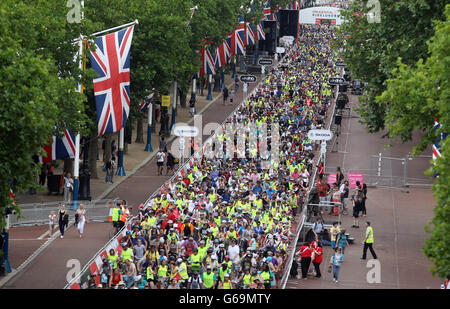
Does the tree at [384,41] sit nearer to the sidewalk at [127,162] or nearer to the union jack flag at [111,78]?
the union jack flag at [111,78]

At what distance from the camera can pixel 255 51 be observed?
105 metres

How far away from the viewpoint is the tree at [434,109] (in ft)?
77.5

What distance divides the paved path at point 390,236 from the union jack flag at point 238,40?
89.2ft

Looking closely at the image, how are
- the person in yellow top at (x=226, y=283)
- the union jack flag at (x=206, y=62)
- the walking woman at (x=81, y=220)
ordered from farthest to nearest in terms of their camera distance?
the union jack flag at (x=206, y=62), the walking woman at (x=81, y=220), the person in yellow top at (x=226, y=283)

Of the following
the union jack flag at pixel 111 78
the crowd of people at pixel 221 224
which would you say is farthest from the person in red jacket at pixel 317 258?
the union jack flag at pixel 111 78

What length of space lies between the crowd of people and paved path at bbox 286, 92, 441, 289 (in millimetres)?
2081

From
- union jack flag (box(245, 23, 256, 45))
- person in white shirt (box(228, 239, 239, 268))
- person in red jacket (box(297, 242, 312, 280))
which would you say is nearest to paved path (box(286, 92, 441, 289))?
person in red jacket (box(297, 242, 312, 280))

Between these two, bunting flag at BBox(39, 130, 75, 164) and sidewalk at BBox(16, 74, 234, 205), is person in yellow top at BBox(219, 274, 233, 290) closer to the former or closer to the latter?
sidewalk at BBox(16, 74, 234, 205)

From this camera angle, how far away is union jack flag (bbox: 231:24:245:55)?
282ft

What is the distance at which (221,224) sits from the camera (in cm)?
3662

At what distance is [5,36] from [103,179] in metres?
25.2

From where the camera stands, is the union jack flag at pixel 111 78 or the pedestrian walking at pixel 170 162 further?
the pedestrian walking at pixel 170 162

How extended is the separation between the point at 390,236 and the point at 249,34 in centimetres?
5541
